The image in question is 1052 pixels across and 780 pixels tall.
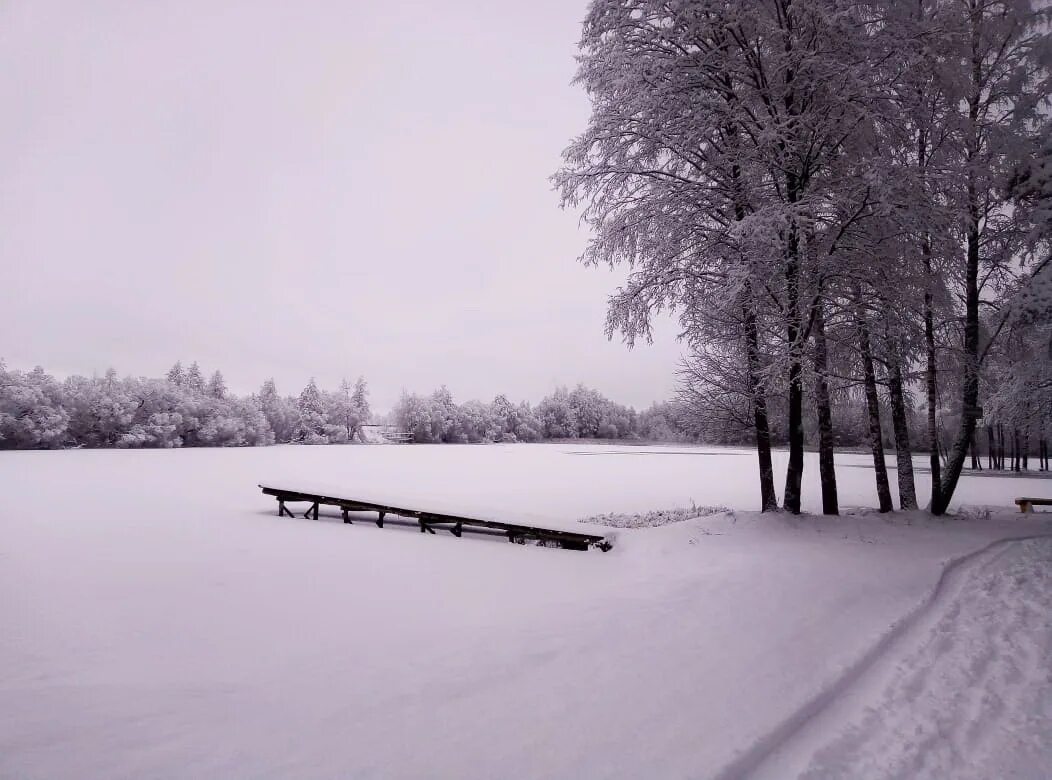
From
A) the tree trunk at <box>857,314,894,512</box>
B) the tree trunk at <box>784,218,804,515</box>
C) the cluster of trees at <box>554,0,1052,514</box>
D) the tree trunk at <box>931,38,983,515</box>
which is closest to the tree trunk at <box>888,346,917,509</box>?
the cluster of trees at <box>554,0,1052,514</box>

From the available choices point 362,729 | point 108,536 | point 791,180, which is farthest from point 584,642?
point 108,536

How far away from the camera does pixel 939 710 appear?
132 inches

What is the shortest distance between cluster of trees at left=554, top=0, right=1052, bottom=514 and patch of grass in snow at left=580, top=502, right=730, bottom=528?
139 inches

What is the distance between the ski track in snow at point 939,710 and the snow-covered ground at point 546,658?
0.06 feet

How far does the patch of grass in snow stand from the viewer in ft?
41.5

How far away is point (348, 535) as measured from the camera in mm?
10477

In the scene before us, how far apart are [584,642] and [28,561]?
9.16 m

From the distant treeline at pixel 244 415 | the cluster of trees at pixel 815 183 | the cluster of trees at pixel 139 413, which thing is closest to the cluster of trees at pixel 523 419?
the distant treeline at pixel 244 415

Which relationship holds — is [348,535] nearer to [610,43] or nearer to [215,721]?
[215,721]

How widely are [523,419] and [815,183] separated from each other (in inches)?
3751

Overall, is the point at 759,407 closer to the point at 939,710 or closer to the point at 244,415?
the point at 939,710

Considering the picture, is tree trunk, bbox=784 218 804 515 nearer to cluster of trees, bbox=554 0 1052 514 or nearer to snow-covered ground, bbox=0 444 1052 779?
cluster of trees, bbox=554 0 1052 514

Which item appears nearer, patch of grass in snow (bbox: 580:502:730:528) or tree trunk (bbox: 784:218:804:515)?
tree trunk (bbox: 784:218:804:515)

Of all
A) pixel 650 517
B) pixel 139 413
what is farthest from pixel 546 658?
pixel 139 413
